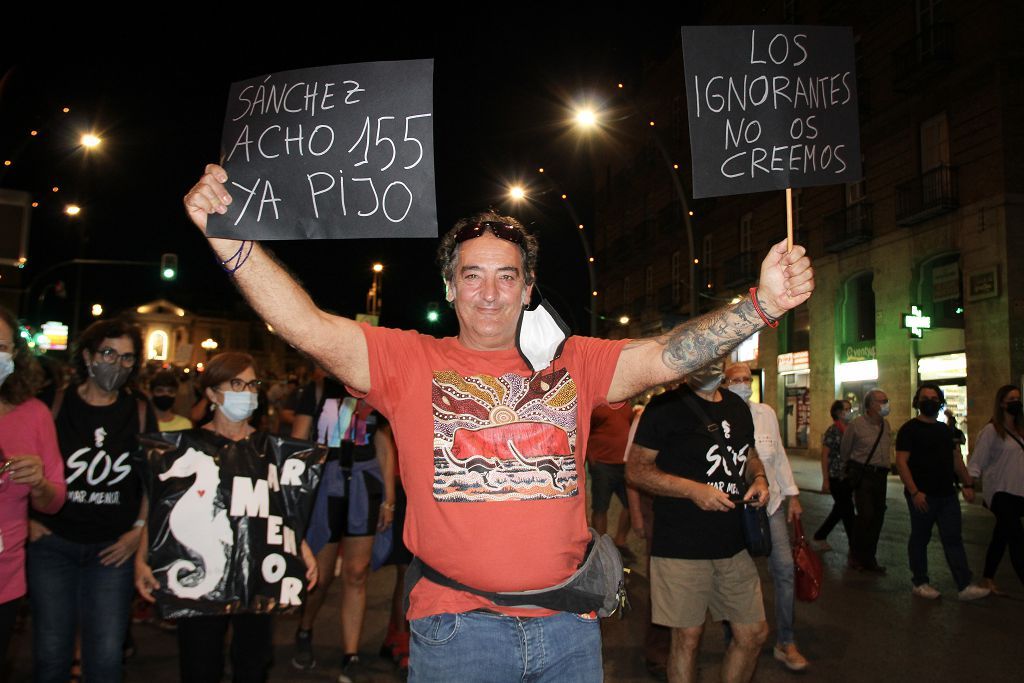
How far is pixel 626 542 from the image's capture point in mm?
10539

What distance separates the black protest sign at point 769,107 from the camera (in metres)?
3.16

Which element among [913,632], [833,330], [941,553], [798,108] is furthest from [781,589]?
[833,330]

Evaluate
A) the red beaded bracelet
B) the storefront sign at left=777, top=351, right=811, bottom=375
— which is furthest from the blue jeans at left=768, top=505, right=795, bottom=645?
the storefront sign at left=777, top=351, right=811, bottom=375

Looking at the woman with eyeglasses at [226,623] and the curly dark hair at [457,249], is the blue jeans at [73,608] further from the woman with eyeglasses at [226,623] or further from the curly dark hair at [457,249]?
the curly dark hair at [457,249]

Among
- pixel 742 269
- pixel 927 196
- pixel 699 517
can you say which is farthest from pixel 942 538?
pixel 742 269

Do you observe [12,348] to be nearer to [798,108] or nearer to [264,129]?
[264,129]

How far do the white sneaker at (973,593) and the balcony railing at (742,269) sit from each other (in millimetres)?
21216

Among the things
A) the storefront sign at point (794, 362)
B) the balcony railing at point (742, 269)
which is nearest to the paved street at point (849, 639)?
the storefront sign at point (794, 362)

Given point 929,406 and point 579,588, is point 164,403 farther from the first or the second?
point 929,406

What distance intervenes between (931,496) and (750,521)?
14.7 feet

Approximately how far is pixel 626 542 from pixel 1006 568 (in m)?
4.46

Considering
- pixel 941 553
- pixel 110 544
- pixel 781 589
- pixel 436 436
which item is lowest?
pixel 941 553

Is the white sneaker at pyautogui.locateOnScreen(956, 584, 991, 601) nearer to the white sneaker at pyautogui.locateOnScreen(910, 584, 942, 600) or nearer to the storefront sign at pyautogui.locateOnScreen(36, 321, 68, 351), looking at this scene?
the white sneaker at pyautogui.locateOnScreen(910, 584, 942, 600)

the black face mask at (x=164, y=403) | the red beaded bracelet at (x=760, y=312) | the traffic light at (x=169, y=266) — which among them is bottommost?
the black face mask at (x=164, y=403)
